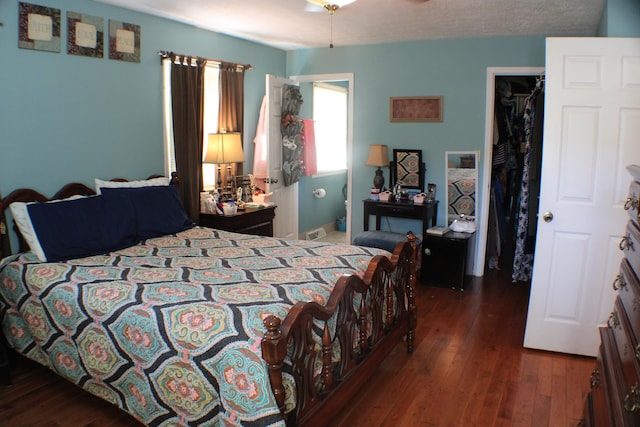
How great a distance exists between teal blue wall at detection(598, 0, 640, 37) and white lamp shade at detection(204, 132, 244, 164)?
9.95 ft

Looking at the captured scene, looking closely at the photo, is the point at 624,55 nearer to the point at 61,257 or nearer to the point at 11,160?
the point at 61,257

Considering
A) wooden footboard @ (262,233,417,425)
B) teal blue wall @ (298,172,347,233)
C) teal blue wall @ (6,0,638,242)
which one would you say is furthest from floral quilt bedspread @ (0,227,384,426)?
teal blue wall @ (298,172,347,233)

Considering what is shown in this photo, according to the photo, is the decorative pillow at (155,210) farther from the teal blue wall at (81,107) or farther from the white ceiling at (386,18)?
the white ceiling at (386,18)

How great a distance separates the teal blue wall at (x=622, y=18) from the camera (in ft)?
10.4

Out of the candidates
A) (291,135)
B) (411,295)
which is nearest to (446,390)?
(411,295)

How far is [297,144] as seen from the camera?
5711 mm

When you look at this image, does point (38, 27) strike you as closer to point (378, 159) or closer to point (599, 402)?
point (378, 159)

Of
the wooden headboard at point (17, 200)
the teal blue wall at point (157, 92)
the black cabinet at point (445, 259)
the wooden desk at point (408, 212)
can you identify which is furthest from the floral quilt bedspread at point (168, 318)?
the wooden desk at point (408, 212)

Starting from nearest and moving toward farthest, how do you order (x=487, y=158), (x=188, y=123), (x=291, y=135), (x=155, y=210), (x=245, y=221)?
1. (x=155, y=210)
2. (x=188, y=123)
3. (x=245, y=221)
4. (x=487, y=158)
5. (x=291, y=135)

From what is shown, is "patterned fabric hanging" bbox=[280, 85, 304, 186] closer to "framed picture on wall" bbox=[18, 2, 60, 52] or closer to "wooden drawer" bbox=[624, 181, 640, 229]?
"framed picture on wall" bbox=[18, 2, 60, 52]

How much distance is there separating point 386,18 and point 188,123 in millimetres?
1932

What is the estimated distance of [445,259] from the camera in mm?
4688

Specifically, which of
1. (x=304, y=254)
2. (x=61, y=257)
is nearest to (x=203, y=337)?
(x=304, y=254)

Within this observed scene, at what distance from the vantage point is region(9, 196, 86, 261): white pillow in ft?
9.39
